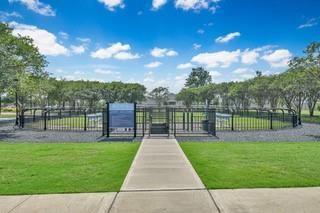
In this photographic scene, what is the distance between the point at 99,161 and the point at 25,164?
1889 millimetres

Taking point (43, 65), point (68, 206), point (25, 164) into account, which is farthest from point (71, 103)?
point (68, 206)

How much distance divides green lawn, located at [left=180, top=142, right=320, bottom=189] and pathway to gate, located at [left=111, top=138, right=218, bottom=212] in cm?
38

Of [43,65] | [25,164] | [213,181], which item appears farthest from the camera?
[43,65]

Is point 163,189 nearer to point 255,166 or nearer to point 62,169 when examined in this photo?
point 62,169

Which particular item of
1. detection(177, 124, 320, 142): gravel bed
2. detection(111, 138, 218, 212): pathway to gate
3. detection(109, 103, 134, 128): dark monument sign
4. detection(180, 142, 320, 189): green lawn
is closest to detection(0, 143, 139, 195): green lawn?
detection(111, 138, 218, 212): pathway to gate

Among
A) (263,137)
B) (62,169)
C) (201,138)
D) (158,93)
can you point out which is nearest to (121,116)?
(201,138)

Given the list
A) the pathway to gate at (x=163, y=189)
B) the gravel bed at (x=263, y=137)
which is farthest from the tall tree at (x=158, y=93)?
the pathway to gate at (x=163, y=189)

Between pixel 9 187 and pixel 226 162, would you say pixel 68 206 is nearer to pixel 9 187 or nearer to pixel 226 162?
pixel 9 187

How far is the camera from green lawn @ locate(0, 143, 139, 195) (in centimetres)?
515

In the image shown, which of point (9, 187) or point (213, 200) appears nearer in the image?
point (213, 200)

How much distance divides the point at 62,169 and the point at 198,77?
9991cm

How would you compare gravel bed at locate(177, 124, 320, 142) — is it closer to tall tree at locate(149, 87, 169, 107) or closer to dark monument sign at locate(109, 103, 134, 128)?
dark monument sign at locate(109, 103, 134, 128)

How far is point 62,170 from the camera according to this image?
256 inches

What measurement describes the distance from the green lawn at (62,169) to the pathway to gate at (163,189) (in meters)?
0.35
